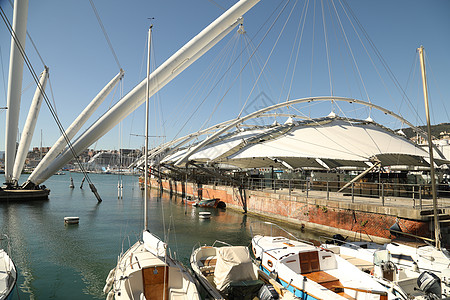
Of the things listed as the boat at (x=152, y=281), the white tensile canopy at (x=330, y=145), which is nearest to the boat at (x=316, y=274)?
the boat at (x=152, y=281)

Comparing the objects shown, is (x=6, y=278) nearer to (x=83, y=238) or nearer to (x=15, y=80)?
(x=83, y=238)

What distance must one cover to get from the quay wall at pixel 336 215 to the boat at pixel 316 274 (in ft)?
29.9

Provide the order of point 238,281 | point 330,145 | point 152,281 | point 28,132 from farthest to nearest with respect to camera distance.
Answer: point 28,132
point 330,145
point 238,281
point 152,281

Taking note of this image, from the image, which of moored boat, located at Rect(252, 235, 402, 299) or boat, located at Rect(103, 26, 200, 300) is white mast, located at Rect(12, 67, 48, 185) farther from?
moored boat, located at Rect(252, 235, 402, 299)

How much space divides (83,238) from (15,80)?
19.7 metres

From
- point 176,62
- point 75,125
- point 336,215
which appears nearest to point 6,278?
point 176,62

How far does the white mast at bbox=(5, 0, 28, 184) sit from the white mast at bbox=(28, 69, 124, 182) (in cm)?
399

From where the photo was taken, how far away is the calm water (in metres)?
13.5

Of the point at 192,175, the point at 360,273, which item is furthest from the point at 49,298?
the point at 192,175

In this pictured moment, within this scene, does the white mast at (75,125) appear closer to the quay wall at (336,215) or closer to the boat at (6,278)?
the quay wall at (336,215)

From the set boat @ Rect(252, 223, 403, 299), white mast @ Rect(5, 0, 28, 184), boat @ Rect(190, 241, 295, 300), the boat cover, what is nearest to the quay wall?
boat @ Rect(252, 223, 403, 299)

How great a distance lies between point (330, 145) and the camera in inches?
1152

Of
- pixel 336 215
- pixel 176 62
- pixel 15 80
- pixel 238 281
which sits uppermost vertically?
pixel 15 80

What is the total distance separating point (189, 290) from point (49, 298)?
6.90 meters
